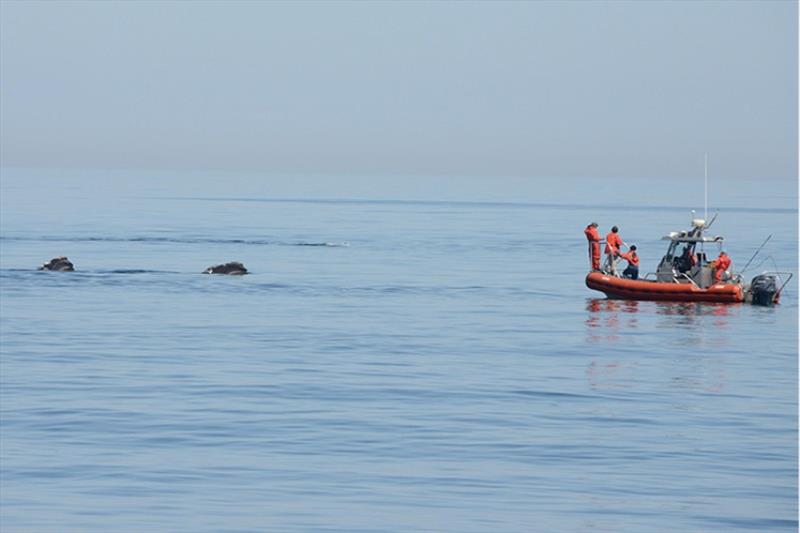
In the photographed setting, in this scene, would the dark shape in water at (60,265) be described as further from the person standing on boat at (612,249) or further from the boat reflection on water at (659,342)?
the person standing on boat at (612,249)

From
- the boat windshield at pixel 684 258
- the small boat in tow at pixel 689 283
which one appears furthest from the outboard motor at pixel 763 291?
the boat windshield at pixel 684 258

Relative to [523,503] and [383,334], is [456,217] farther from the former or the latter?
[523,503]

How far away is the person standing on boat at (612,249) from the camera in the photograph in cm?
4572

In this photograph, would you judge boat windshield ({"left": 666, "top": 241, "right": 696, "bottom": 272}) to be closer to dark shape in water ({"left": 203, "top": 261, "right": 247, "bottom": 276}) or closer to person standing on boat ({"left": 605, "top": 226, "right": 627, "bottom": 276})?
person standing on boat ({"left": 605, "top": 226, "right": 627, "bottom": 276})

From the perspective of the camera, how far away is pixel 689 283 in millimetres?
45625

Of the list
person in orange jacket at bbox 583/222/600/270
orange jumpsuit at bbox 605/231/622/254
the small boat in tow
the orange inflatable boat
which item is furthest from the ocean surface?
orange jumpsuit at bbox 605/231/622/254

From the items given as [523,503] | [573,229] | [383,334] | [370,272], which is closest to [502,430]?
[523,503]

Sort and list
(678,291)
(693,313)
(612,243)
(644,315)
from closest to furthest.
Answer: (644,315)
(693,313)
(678,291)
(612,243)

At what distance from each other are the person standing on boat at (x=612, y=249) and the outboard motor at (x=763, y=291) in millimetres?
4154

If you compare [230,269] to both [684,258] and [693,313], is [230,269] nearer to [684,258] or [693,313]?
[684,258]

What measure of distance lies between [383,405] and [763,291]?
23.6 m

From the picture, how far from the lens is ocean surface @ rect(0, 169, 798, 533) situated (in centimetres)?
1775

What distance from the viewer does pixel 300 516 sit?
17172 mm

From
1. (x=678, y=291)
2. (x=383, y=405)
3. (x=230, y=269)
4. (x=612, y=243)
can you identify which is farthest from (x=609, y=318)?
(x=230, y=269)
